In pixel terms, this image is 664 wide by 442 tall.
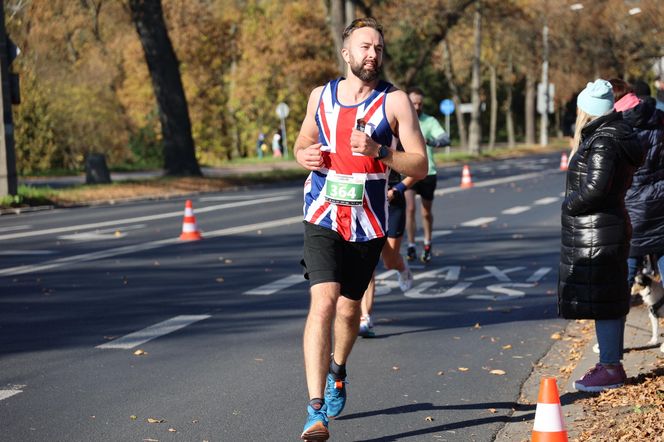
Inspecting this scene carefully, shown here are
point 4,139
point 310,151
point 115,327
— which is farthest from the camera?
point 4,139

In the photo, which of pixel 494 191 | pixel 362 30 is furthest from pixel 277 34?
pixel 362 30

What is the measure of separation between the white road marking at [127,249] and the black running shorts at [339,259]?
7.70 metres

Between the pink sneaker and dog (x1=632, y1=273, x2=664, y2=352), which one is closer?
the pink sneaker

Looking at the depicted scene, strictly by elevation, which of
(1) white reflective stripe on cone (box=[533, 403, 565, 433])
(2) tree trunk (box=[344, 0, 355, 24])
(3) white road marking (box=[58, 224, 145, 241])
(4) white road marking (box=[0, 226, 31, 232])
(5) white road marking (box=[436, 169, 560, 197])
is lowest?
(5) white road marking (box=[436, 169, 560, 197])

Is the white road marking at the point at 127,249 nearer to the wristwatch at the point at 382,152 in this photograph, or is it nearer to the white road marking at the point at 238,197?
the white road marking at the point at 238,197

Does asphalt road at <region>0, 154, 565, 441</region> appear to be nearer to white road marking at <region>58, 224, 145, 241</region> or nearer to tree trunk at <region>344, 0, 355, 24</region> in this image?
white road marking at <region>58, 224, 145, 241</region>

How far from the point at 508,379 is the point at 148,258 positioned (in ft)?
25.7

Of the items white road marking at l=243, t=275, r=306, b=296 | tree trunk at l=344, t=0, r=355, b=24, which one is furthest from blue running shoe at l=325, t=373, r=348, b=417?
tree trunk at l=344, t=0, r=355, b=24

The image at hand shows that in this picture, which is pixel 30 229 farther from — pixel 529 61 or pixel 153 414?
pixel 529 61

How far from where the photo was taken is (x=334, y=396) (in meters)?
5.85

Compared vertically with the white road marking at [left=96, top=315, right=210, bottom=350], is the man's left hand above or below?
above

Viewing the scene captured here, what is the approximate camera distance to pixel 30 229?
62.0 feet

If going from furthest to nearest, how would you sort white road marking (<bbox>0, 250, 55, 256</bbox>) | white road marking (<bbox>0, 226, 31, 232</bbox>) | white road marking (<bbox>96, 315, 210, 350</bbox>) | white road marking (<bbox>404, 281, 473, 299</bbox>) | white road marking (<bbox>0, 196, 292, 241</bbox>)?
white road marking (<bbox>0, 226, 31, 232</bbox>), white road marking (<bbox>0, 196, 292, 241</bbox>), white road marking (<bbox>0, 250, 55, 256</bbox>), white road marking (<bbox>404, 281, 473, 299</bbox>), white road marking (<bbox>96, 315, 210, 350</bbox>)

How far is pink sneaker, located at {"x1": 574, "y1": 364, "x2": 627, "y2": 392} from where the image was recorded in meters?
6.32
